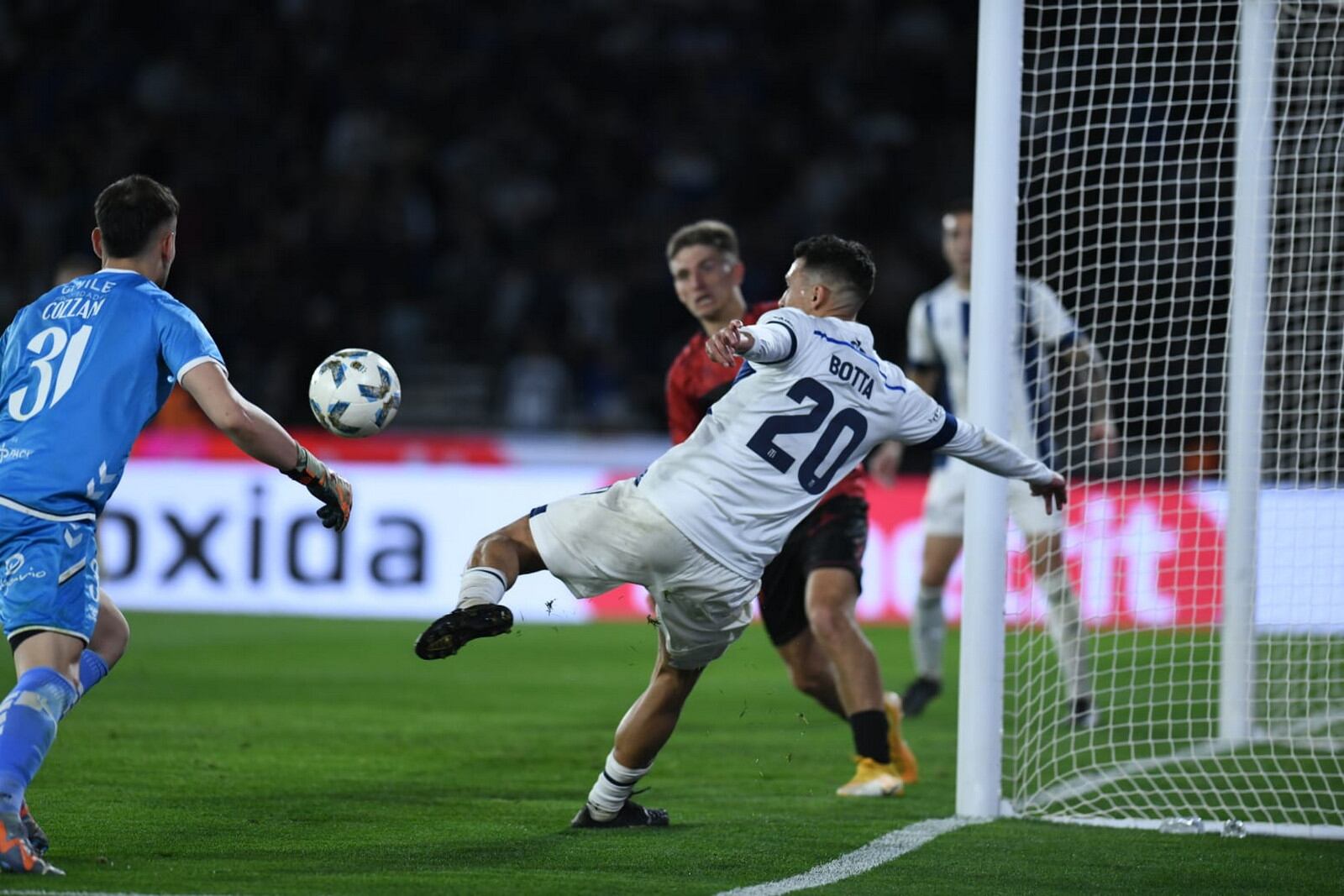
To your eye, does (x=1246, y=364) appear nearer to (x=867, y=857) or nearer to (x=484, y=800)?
(x=867, y=857)

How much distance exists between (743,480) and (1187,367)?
3.85m

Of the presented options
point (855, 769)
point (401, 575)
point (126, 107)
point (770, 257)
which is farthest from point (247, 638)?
point (126, 107)

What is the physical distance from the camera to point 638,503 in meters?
4.99

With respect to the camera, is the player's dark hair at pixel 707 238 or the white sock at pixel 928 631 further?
the white sock at pixel 928 631

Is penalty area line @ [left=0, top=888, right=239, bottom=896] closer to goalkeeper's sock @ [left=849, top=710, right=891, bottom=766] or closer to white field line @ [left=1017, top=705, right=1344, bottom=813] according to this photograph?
goalkeeper's sock @ [left=849, top=710, right=891, bottom=766]

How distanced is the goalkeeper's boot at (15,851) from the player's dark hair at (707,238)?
3218 millimetres

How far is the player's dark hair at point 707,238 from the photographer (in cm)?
649

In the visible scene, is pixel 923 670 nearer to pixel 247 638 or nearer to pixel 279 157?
pixel 247 638

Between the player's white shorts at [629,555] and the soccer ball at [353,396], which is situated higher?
the soccer ball at [353,396]

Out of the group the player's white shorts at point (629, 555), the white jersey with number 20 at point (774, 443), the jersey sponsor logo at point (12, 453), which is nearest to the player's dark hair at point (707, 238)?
the white jersey with number 20 at point (774, 443)

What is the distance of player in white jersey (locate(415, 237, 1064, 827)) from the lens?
4957 mm

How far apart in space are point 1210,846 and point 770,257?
38.9 feet

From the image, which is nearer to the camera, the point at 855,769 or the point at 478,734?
the point at 855,769

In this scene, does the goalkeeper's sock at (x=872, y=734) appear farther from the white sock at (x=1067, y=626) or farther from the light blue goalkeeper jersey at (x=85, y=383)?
the light blue goalkeeper jersey at (x=85, y=383)
